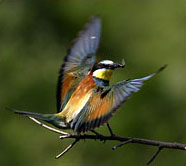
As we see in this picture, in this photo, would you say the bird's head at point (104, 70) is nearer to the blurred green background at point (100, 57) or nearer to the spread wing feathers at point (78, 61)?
the spread wing feathers at point (78, 61)

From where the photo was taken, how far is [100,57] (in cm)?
462

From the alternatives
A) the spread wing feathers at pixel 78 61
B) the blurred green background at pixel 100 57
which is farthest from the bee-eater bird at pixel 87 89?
the blurred green background at pixel 100 57

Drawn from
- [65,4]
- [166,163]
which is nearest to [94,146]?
[166,163]

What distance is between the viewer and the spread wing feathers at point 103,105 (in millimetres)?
1797

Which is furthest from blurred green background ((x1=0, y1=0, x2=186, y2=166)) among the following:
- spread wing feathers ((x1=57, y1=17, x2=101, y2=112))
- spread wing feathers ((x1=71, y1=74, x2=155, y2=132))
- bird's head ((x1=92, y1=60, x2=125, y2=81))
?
spread wing feathers ((x1=71, y1=74, x2=155, y2=132))

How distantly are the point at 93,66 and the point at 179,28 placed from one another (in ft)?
10.4

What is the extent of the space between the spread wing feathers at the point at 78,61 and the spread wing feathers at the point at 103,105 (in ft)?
0.61

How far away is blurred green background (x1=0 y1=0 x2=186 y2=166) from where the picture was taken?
13.4 ft

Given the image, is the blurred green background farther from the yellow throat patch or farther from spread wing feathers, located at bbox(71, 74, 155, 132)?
spread wing feathers, located at bbox(71, 74, 155, 132)

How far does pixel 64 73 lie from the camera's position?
221 cm

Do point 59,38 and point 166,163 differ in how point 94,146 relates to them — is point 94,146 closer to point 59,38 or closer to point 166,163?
point 166,163

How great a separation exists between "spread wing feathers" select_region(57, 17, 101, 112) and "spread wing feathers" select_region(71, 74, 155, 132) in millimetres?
186

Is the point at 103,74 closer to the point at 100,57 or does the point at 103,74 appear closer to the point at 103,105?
the point at 103,105

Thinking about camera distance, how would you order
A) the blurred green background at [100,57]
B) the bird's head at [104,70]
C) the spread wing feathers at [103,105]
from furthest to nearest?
the blurred green background at [100,57] < the bird's head at [104,70] < the spread wing feathers at [103,105]
